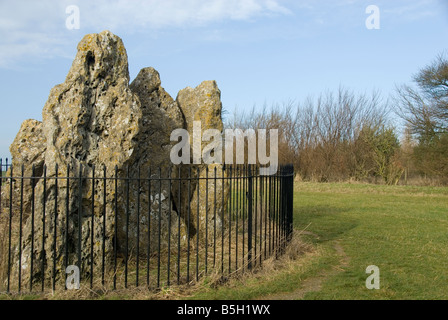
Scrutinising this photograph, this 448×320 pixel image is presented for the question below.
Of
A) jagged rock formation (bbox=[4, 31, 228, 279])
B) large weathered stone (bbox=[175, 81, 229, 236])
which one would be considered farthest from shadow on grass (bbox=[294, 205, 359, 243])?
jagged rock formation (bbox=[4, 31, 228, 279])

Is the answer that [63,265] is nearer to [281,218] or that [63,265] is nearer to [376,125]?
[281,218]

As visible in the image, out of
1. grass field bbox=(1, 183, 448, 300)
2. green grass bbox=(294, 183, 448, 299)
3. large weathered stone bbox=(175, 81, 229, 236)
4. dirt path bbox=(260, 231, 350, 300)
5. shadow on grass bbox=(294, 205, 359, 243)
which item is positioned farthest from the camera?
shadow on grass bbox=(294, 205, 359, 243)

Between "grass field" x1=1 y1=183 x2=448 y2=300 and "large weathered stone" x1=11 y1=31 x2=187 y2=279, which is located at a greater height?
"large weathered stone" x1=11 y1=31 x2=187 y2=279

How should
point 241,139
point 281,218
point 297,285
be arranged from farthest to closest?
point 241,139
point 281,218
point 297,285

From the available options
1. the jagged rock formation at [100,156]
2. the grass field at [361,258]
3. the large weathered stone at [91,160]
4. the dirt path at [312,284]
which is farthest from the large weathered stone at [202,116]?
the dirt path at [312,284]

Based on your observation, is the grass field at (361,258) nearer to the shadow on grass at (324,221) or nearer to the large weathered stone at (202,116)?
the shadow on grass at (324,221)

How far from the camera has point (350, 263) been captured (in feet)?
25.2

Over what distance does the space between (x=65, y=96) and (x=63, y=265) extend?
272 centimetres

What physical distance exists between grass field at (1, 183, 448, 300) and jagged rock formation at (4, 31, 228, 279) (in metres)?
1.15

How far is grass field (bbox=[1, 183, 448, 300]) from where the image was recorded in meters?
5.78

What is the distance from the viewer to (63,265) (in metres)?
5.77

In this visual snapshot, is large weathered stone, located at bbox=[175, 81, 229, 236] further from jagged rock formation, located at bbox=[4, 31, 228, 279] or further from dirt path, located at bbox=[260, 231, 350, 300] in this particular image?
dirt path, located at bbox=[260, 231, 350, 300]

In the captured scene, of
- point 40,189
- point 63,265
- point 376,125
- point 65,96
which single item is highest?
point 376,125
